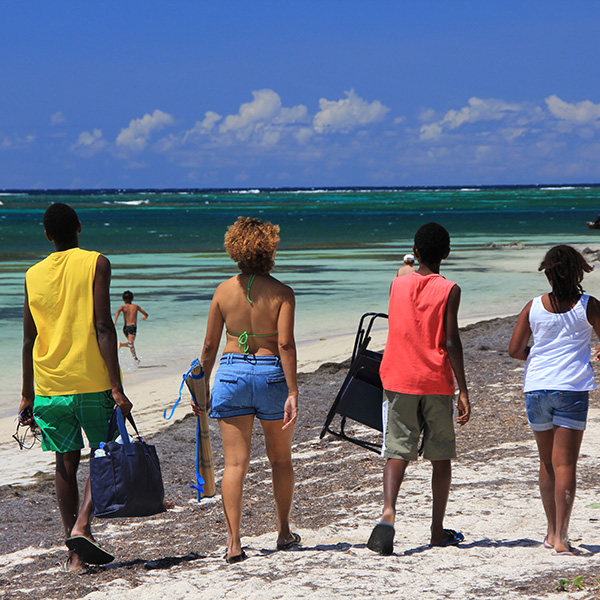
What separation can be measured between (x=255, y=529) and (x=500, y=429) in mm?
2812

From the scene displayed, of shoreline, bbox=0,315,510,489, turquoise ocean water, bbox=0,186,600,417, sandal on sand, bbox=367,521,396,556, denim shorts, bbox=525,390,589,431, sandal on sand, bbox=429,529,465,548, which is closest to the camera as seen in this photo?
denim shorts, bbox=525,390,589,431

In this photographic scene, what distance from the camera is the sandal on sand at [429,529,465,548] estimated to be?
15.3 ft

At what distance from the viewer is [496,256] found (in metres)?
34.5

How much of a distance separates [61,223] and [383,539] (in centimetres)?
232

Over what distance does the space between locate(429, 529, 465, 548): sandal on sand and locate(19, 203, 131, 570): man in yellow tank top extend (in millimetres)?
1732

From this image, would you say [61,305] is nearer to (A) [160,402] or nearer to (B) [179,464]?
(B) [179,464]

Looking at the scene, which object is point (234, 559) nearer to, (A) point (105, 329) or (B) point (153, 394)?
(A) point (105, 329)

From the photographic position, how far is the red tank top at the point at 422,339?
449 cm

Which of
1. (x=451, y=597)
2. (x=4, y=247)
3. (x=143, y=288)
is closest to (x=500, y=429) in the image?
(x=451, y=597)

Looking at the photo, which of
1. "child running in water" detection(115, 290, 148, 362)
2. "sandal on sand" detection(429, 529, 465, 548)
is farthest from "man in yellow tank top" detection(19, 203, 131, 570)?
"child running in water" detection(115, 290, 148, 362)

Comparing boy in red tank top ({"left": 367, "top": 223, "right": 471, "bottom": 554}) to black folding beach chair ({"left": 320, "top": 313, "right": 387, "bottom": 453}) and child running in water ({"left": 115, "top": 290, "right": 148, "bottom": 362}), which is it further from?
child running in water ({"left": 115, "top": 290, "right": 148, "bottom": 362})

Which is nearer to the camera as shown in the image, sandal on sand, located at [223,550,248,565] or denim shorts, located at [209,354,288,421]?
denim shorts, located at [209,354,288,421]

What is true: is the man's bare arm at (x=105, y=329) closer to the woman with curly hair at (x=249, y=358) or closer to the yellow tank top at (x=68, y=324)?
the yellow tank top at (x=68, y=324)

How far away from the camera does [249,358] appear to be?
14.5ft
